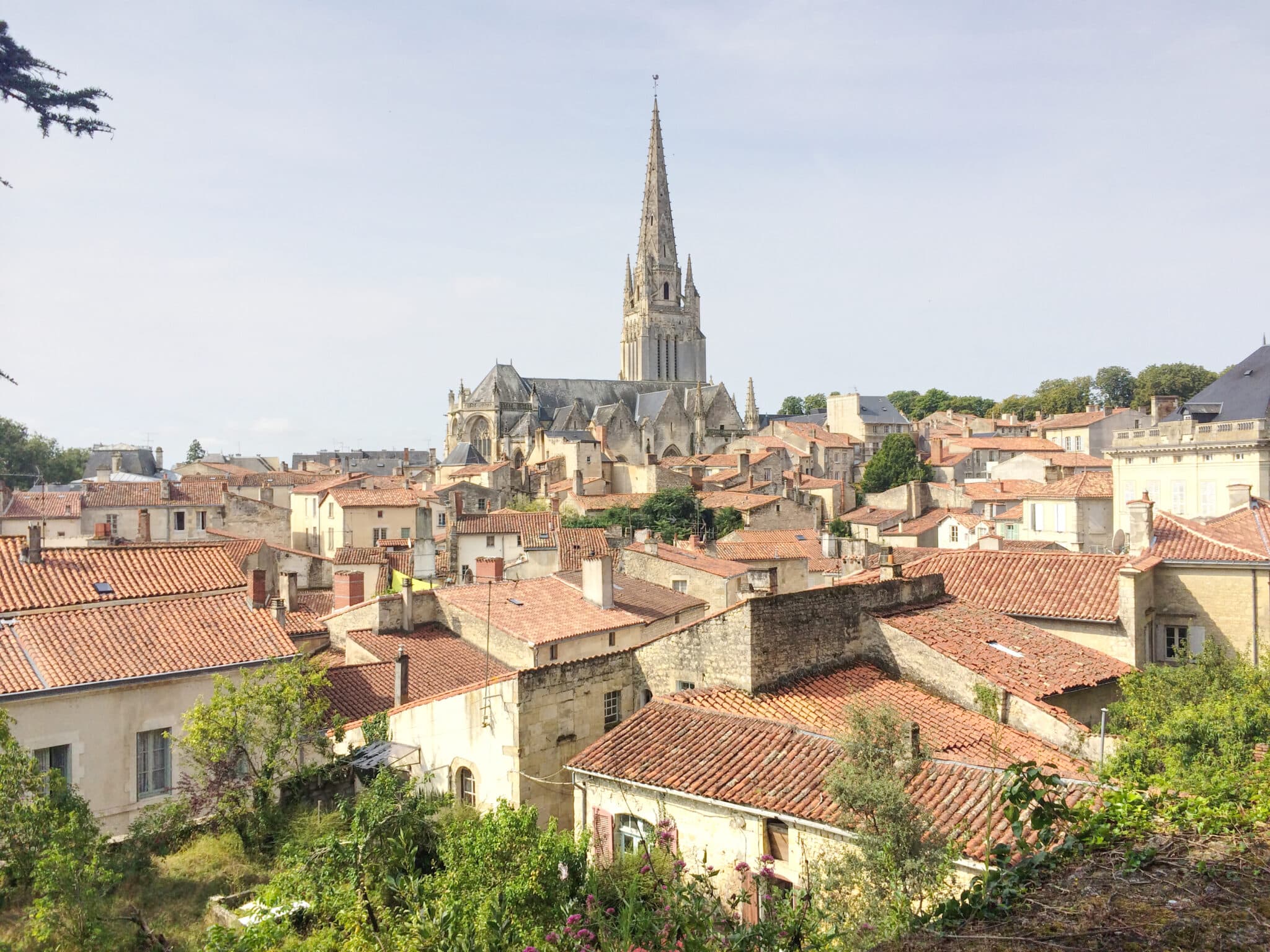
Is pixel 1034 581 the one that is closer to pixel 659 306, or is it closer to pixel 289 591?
pixel 289 591

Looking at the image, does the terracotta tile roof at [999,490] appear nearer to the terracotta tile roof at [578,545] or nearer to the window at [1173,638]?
the terracotta tile roof at [578,545]

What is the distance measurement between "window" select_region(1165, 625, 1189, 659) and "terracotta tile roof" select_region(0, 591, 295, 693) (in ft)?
51.1

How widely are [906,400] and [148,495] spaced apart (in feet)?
326

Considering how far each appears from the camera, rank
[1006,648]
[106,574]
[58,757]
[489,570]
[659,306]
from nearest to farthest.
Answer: [58,757] → [1006,648] → [106,574] → [489,570] → [659,306]

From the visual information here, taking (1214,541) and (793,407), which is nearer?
(1214,541)

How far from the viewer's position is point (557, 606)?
73.4 feet

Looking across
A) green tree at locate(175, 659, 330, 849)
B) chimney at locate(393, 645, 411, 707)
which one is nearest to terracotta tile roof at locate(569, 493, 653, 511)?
chimney at locate(393, 645, 411, 707)

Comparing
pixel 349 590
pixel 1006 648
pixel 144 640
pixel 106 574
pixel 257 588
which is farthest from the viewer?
pixel 349 590

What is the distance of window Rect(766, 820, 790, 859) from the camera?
9992 mm

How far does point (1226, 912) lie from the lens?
454 centimetres

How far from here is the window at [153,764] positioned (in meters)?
13.6

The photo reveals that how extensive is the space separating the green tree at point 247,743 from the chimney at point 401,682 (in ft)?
14.2

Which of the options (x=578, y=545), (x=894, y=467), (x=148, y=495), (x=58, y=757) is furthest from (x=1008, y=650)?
(x=894, y=467)

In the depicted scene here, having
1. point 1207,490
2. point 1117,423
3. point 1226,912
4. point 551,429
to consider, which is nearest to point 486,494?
point 551,429
